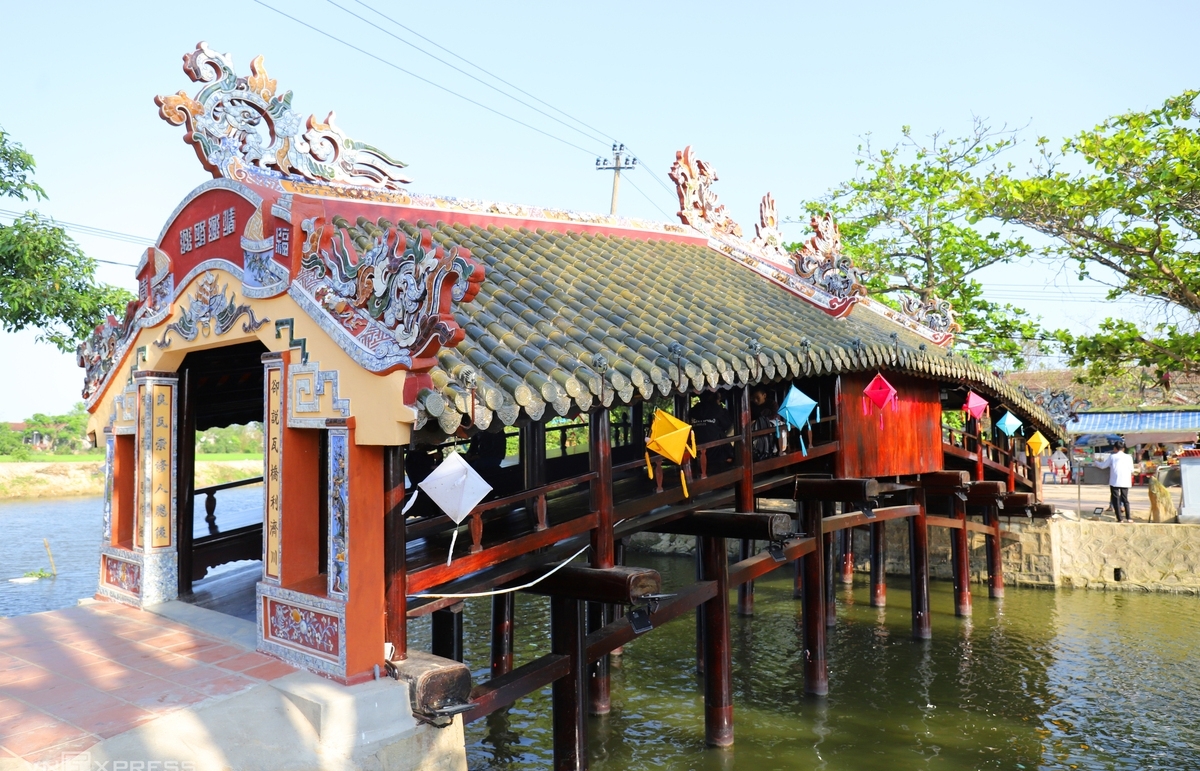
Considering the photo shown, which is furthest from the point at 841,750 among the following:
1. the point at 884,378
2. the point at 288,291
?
the point at 288,291

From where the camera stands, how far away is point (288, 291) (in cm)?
700

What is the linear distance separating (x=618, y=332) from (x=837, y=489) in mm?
4348

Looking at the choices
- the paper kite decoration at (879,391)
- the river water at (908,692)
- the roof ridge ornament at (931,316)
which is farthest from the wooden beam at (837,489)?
the roof ridge ornament at (931,316)

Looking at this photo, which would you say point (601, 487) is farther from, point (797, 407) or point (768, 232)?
point (768, 232)

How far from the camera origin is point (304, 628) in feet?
22.0

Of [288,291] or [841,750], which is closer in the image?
[288,291]

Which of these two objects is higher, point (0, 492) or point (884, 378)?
point (884, 378)

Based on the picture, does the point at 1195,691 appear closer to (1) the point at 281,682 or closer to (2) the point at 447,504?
(2) the point at 447,504

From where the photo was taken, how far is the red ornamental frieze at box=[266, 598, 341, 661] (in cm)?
644

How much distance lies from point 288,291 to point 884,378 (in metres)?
8.51

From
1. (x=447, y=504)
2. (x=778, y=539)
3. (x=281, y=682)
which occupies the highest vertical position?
(x=447, y=504)

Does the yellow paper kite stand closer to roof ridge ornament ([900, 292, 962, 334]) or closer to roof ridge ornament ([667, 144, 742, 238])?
roof ridge ornament ([667, 144, 742, 238])

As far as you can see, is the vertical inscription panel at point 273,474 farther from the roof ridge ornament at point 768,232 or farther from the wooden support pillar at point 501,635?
the roof ridge ornament at point 768,232

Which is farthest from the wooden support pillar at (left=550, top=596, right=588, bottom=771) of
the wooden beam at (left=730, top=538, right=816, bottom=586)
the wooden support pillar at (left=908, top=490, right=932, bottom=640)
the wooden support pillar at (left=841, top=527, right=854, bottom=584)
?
the wooden support pillar at (left=841, top=527, right=854, bottom=584)
